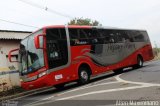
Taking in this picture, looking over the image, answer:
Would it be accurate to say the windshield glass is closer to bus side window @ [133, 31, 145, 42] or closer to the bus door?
the bus door

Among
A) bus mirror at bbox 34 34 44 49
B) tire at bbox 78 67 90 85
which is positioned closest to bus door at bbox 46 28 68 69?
bus mirror at bbox 34 34 44 49

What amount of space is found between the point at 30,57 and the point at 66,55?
74.0 inches

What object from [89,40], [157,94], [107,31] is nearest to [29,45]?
[89,40]

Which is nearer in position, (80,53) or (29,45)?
(29,45)

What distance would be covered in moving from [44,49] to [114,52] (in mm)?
7232

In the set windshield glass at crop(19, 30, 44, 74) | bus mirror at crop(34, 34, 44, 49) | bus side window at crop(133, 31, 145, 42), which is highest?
bus side window at crop(133, 31, 145, 42)

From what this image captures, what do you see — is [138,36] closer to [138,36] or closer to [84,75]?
[138,36]

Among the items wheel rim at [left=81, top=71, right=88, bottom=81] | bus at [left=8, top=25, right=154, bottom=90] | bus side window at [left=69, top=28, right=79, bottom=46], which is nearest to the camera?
bus at [left=8, top=25, right=154, bottom=90]

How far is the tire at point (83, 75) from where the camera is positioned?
18703mm

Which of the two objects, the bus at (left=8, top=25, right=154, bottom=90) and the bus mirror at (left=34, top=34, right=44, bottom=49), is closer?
the bus mirror at (left=34, top=34, right=44, bottom=49)

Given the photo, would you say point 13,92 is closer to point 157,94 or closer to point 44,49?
point 44,49

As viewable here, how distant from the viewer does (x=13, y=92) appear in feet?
67.8

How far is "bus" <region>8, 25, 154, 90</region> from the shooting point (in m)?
16.7

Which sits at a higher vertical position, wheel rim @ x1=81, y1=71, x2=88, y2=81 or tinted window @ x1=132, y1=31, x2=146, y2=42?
tinted window @ x1=132, y1=31, x2=146, y2=42
